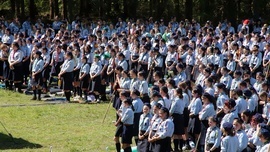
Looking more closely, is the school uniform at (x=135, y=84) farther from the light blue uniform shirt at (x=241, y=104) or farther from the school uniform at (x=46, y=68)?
the school uniform at (x=46, y=68)

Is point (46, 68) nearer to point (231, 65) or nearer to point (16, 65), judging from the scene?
point (16, 65)

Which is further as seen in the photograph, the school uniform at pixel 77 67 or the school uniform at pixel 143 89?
the school uniform at pixel 77 67

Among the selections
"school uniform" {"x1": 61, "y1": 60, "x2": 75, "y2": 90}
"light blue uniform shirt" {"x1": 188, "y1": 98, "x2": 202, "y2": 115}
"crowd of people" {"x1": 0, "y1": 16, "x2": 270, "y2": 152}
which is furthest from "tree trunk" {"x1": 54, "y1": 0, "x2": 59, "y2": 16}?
"light blue uniform shirt" {"x1": 188, "y1": 98, "x2": 202, "y2": 115}

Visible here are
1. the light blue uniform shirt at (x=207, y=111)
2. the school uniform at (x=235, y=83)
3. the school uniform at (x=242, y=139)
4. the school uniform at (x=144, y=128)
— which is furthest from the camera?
the school uniform at (x=235, y=83)

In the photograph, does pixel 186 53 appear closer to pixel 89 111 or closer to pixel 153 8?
pixel 89 111

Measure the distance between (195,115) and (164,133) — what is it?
7.40 ft

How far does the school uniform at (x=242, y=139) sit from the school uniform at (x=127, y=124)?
270cm

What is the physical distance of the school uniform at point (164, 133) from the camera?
41.6ft

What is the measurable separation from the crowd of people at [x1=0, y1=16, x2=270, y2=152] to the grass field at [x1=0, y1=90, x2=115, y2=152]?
75 cm

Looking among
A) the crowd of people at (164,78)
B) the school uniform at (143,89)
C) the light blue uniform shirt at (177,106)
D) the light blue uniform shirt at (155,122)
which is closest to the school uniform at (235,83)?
the crowd of people at (164,78)

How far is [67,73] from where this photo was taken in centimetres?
2116

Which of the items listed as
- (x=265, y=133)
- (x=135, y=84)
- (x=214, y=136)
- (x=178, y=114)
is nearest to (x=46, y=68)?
(x=135, y=84)

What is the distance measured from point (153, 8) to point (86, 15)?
4.50m

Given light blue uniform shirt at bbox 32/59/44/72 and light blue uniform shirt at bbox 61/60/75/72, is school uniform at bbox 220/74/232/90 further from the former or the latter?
light blue uniform shirt at bbox 32/59/44/72
